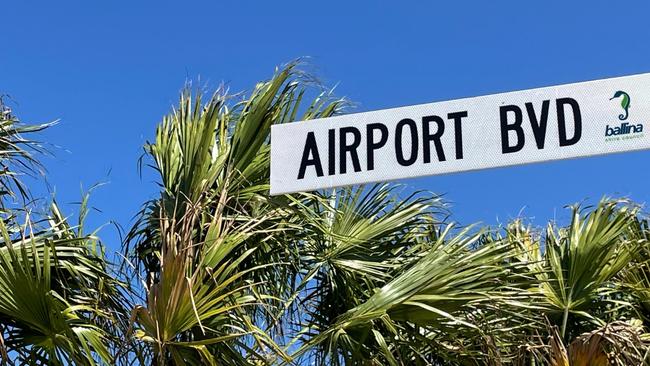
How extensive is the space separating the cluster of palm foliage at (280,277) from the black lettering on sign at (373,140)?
139 centimetres

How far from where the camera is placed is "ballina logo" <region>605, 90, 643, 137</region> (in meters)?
2.54

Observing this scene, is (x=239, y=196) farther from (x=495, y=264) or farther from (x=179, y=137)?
(x=495, y=264)

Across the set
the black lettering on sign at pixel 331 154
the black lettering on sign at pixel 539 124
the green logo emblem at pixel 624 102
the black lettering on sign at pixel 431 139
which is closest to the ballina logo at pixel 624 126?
the green logo emblem at pixel 624 102

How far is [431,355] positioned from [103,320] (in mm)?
1853

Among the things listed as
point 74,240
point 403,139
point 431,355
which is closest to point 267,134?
point 74,240

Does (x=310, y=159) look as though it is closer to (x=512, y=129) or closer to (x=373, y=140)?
(x=373, y=140)

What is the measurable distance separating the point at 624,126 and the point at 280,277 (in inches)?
111

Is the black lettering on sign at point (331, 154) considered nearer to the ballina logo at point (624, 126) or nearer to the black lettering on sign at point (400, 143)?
the black lettering on sign at point (400, 143)

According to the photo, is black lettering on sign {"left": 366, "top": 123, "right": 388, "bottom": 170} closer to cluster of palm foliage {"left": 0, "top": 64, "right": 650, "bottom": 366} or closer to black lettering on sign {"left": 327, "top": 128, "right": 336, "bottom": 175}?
black lettering on sign {"left": 327, "top": 128, "right": 336, "bottom": 175}

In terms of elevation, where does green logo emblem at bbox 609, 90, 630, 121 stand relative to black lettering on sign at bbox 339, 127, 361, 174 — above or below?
→ above

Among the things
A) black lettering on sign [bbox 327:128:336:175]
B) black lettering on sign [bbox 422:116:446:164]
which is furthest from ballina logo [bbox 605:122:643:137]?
black lettering on sign [bbox 327:128:336:175]

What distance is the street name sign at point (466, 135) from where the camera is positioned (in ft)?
8.56

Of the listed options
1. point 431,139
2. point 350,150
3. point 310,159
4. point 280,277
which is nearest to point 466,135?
point 431,139

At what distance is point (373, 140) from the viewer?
2.82 meters
